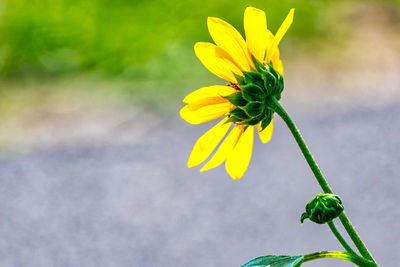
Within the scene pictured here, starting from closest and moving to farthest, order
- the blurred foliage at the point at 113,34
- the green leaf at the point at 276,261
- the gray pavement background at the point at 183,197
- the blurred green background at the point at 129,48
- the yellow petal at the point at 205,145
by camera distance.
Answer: the green leaf at the point at 276,261 < the yellow petal at the point at 205,145 < the gray pavement background at the point at 183,197 < the blurred green background at the point at 129,48 < the blurred foliage at the point at 113,34

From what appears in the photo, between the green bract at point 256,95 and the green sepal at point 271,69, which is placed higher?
the green sepal at point 271,69

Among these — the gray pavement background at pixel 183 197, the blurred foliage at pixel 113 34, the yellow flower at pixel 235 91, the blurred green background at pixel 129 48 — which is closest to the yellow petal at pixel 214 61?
the yellow flower at pixel 235 91

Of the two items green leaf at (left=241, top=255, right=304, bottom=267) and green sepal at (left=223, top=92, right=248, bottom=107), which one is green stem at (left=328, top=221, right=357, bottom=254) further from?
green sepal at (left=223, top=92, right=248, bottom=107)

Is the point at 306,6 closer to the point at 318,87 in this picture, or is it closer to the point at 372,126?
the point at 318,87

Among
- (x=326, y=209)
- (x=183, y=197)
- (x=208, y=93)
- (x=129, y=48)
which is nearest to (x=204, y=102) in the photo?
(x=208, y=93)

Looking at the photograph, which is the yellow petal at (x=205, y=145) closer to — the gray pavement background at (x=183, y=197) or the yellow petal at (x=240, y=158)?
the yellow petal at (x=240, y=158)

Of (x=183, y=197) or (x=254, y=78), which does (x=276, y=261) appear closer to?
(x=254, y=78)

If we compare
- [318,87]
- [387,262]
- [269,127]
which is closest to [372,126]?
[318,87]
